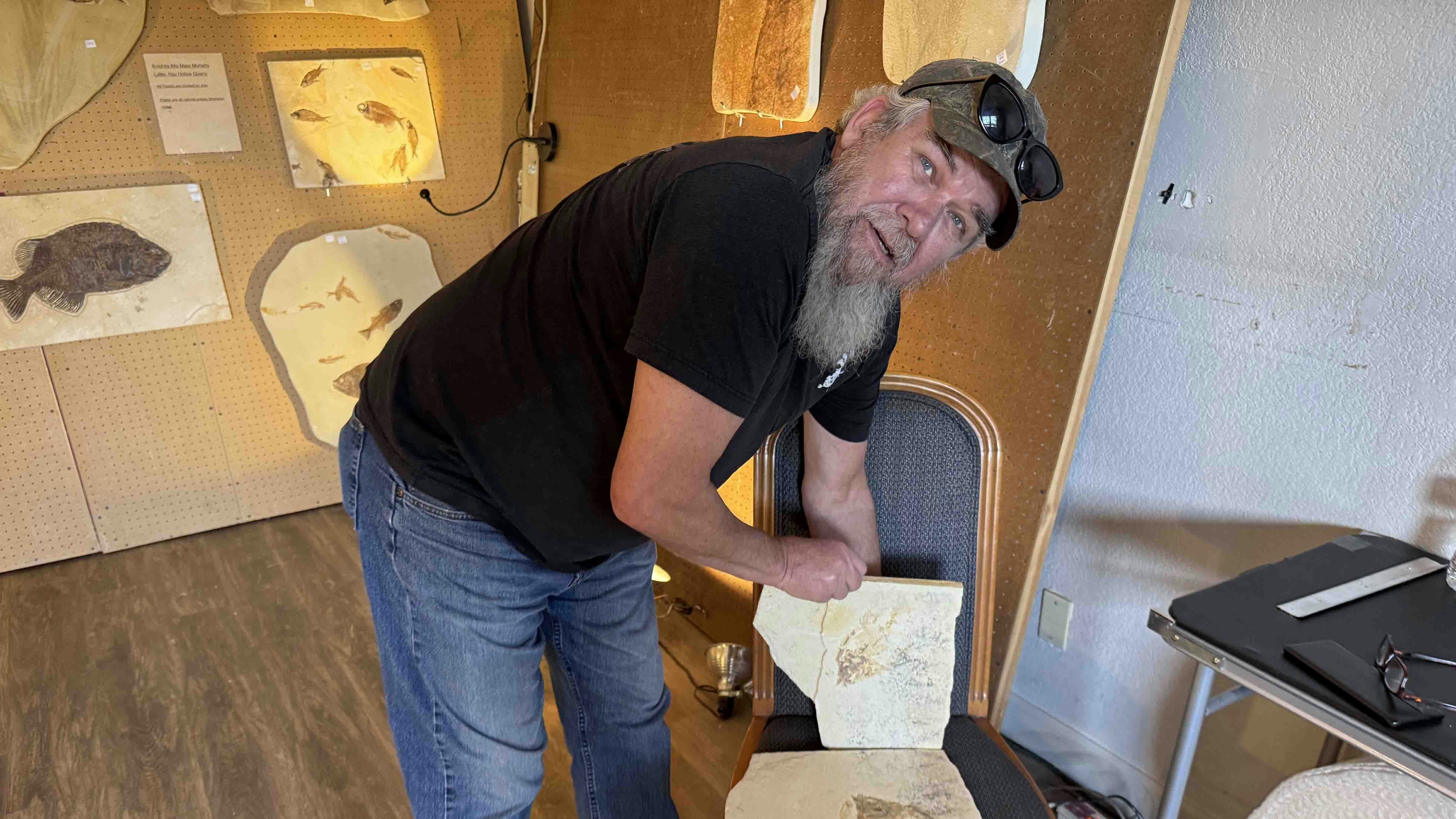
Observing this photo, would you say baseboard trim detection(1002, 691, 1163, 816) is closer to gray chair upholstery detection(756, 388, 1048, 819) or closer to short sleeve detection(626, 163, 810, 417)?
gray chair upholstery detection(756, 388, 1048, 819)

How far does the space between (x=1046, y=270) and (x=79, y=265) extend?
2.70m

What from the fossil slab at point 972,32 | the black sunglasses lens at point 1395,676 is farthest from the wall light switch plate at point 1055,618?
the fossil slab at point 972,32

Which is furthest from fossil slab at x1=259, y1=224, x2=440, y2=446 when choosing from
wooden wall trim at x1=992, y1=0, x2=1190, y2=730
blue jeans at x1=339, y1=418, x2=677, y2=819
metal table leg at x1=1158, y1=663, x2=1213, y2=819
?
metal table leg at x1=1158, y1=663, x2=1213, y2=819

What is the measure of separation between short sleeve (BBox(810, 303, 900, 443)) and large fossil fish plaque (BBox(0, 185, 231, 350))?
7.74ft

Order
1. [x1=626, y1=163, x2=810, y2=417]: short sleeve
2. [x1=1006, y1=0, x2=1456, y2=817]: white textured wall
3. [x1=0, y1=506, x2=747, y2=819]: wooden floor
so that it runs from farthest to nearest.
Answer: [x1=0, y1=506, x2=747, y2=819]: wooden floor, [x1=1006, y1=0, x2=1456, y2=817]: white textured wall, [x1=626, y1=163, x2=810, y2=417]: short sleeve

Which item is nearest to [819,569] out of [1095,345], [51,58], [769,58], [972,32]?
[1095,345]

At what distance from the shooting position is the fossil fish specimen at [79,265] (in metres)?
2.57

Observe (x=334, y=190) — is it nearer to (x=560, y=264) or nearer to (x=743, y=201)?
(x=560, y=264)

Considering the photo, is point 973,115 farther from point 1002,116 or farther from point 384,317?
point 384,317

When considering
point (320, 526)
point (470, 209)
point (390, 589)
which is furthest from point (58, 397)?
point (390, 589)

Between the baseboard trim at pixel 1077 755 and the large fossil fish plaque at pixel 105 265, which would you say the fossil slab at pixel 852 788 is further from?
the large fossil fish plaque at pixel 105 265

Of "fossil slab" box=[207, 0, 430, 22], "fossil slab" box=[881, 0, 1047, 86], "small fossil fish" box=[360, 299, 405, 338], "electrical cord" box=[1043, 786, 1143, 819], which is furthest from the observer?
"small fossil fish" box=[360, 299, 405, 338]

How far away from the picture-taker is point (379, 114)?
2979 mm

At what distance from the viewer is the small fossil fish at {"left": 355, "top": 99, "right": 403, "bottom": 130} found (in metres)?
2.95
